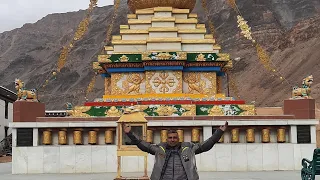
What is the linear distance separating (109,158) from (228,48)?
8262cm

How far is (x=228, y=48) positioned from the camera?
96.4 m

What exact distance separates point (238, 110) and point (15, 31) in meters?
150

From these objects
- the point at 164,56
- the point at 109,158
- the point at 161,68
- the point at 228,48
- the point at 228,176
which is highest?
the point at 228,48

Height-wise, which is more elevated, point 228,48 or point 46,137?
point 228,48

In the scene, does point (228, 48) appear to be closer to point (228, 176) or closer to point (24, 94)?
point (24, 94)

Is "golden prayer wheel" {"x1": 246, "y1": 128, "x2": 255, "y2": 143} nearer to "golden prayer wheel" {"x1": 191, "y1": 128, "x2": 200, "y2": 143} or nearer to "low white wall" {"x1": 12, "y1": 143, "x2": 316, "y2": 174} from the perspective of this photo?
"low white wall" {"x1": 12, "y1": 143, "x2": 316, "y2": 174}

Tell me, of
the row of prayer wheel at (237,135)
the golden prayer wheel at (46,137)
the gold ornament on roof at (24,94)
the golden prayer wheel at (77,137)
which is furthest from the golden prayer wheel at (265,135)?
the gold ornament on roof at (24,94)

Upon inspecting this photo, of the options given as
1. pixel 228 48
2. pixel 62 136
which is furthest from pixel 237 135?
pixel 228 48

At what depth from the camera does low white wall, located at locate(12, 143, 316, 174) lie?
15930mm

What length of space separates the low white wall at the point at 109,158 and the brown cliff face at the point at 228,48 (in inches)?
1719

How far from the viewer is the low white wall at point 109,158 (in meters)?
15.9

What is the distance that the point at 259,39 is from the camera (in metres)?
96.5

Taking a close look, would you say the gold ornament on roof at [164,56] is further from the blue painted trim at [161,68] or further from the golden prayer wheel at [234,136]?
the golden prayer wheel at [234,136]

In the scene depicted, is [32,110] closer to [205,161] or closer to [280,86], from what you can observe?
[205,161]
